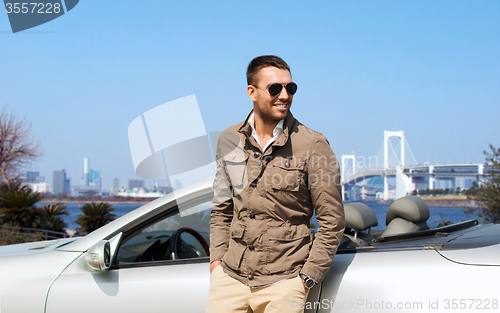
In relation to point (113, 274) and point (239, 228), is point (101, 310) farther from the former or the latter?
point (239, 228)

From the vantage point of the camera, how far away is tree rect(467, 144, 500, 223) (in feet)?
38.3

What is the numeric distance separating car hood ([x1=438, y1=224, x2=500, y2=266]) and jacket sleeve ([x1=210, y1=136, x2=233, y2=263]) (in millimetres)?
979

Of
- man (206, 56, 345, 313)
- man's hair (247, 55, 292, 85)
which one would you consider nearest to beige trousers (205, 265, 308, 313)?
man (206, 56, 345, 313)

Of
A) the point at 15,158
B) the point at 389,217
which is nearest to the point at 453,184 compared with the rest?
the point at 15,158

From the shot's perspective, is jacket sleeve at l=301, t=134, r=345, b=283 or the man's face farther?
the man's face

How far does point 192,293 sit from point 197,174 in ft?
2.60

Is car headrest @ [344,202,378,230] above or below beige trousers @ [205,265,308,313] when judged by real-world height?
above

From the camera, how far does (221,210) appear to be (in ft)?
6.78

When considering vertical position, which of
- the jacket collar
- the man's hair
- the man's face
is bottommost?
the jacket collar

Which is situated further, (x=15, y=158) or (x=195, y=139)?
(x=15, y=158)

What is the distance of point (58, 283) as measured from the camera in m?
2.25

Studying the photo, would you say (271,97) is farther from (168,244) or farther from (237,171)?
(168,244)

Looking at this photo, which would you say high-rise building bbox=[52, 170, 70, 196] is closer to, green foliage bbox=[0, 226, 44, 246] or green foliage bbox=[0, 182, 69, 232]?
green foliage bbox=[0, 182, 69, 232]

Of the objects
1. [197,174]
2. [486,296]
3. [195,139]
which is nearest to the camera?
[486,296]
